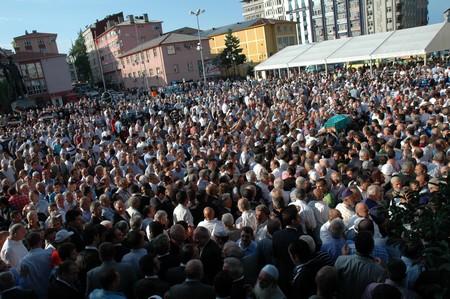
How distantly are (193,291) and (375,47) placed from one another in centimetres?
2499

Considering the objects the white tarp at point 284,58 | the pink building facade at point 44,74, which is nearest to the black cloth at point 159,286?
the white tarp at point 284,58

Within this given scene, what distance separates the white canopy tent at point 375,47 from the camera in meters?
22.6

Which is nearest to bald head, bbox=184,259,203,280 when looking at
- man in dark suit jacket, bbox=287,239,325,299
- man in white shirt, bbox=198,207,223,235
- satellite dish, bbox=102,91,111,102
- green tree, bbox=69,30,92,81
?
man in dark suit jacket, bbox=287,239,325,299

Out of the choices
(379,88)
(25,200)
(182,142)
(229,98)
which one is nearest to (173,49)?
(229,98)

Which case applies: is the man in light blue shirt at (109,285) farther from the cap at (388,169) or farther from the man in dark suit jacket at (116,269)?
the cap at (388,169)

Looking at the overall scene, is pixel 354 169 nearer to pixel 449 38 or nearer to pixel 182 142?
pixel 182 142

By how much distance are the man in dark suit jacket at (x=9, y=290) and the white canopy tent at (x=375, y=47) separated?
23.4m

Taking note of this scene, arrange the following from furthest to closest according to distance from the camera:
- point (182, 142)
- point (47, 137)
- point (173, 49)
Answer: point (173, 49)
point (47, 137)
point (182, 142)

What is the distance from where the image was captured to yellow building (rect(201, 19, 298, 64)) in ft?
193

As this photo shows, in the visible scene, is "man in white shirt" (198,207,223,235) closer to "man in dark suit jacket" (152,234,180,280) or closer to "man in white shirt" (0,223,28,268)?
"man in dark suit jacket" (152,234,180,280)

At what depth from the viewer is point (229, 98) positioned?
65.7ft

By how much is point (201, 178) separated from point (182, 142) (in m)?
3.72

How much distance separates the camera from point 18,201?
718 centimetres

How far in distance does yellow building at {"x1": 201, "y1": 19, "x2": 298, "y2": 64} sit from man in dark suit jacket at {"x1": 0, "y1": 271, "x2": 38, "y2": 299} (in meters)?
57.1
